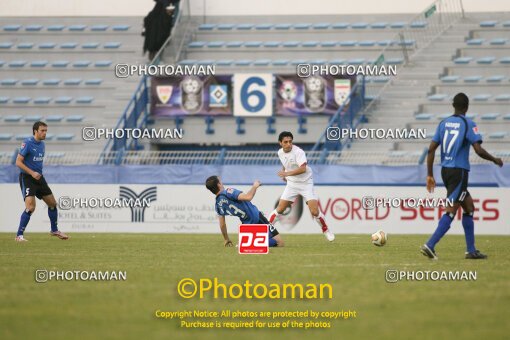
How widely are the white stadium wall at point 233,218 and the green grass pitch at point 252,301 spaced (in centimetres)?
997

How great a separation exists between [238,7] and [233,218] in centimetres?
1209

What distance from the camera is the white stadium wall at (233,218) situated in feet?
78.0

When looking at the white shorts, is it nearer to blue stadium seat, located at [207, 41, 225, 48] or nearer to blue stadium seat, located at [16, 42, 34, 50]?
blue stadium seat, located at [207, 41, 225, 48]

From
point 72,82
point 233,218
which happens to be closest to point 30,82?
point 72,82

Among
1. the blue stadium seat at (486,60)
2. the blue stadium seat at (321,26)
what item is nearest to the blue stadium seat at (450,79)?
the blue stadium seat at (486,60)

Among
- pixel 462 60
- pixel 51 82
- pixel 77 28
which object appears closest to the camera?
pixel 462 60

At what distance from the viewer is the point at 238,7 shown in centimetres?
3441

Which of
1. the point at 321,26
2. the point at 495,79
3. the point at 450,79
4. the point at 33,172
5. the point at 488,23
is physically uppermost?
the point at 321,26

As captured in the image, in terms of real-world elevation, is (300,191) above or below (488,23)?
below

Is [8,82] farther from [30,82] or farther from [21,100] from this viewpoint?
[21,100]

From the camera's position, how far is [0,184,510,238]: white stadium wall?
936 inches

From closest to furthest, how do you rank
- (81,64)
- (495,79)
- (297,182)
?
(297,182)
(495,79)
(81,64)

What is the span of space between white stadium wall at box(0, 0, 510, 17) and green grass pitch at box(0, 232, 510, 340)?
21.0 metres

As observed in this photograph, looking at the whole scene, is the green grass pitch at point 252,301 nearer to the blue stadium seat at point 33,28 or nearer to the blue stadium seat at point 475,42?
the blue stadium seat at point 475,42
